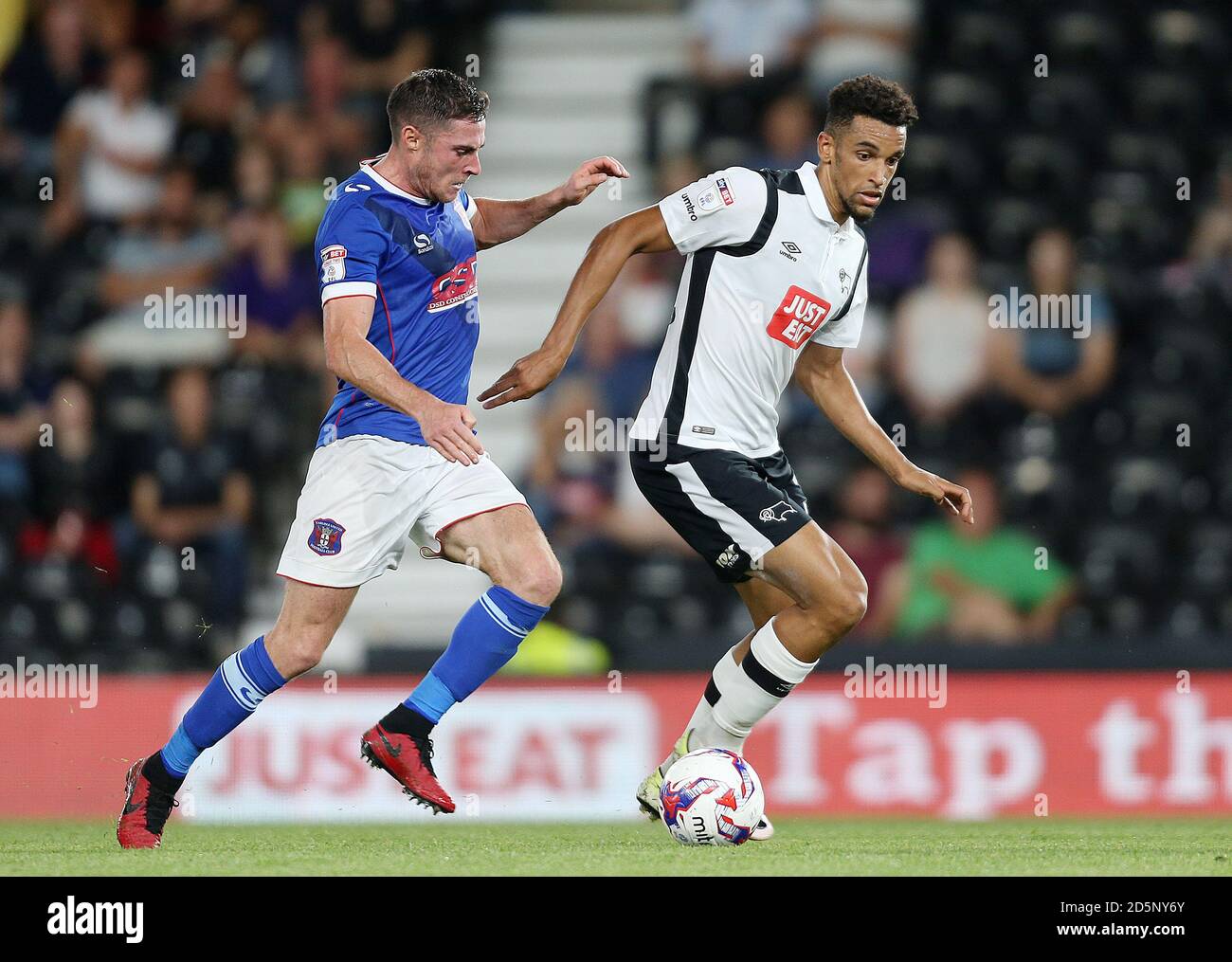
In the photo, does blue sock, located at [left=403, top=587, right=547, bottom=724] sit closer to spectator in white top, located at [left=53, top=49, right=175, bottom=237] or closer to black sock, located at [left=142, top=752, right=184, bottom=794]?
black sock, located at [left=142, top=752, right=184, bottom=794]

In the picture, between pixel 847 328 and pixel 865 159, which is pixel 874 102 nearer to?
pixel 865 159

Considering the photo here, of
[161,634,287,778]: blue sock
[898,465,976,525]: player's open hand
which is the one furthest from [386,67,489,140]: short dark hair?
[898,465,976,525]: player's open hand

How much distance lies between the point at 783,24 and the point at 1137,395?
2.98 metres

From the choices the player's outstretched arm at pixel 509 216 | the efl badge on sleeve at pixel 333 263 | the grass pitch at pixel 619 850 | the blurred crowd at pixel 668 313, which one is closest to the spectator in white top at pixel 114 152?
the blurred crowd at pixel 668 313

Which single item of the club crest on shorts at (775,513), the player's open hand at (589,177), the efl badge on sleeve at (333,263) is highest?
the player's open hand at (589,177)

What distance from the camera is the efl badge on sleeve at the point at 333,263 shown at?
18.1ft

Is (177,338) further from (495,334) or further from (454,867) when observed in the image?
(454,867)

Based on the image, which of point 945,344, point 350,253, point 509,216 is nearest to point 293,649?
point 350,253

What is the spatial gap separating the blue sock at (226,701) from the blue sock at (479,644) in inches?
17.7

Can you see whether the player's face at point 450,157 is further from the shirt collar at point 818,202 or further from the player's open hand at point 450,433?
the shirt collar at point 818,202

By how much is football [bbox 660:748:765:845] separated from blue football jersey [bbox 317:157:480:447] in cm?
131

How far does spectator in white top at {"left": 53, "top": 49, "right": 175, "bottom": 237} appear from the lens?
10.6 metres

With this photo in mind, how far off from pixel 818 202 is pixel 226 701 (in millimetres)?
2443

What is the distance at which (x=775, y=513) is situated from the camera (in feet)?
19.8
